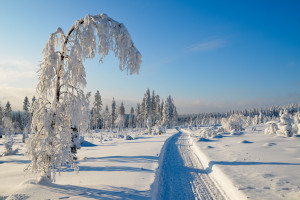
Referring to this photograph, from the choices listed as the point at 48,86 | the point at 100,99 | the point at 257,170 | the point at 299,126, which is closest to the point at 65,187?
the point at 48,86

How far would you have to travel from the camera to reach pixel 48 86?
516 centimetres

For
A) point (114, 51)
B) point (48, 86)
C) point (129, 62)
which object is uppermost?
point (114, 51)

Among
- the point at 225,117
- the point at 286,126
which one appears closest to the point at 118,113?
the point at 286,126

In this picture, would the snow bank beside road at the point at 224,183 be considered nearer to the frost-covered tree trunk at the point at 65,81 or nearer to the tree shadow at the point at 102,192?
the tree shadow at the point at 102,192

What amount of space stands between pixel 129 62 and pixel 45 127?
3.35m

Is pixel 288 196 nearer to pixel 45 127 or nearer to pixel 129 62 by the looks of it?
pixel 129 62

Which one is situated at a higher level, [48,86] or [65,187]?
[48,86]

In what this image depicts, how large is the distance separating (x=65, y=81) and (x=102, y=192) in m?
3.58

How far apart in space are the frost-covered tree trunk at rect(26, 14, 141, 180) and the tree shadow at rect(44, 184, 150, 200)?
543 mm

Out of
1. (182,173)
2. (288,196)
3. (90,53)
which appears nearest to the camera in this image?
(288,196)

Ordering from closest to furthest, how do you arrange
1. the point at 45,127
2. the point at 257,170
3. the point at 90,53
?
the point at 45,127
the point at 90,53
the point at 257,170

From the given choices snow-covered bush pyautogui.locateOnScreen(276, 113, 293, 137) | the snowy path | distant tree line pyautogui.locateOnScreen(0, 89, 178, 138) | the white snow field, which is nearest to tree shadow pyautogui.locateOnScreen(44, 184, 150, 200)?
the white snow field

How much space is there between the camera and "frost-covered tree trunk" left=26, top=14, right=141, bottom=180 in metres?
5.05

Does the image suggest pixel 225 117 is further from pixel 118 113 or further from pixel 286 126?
pixel 286 126
